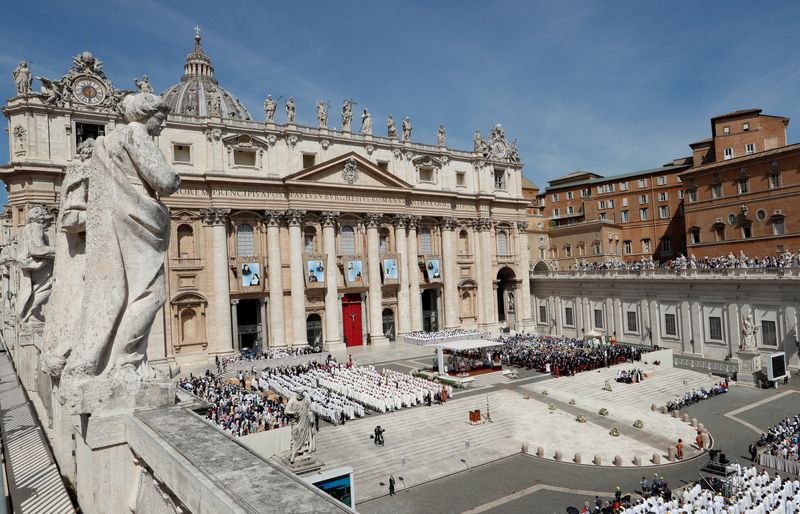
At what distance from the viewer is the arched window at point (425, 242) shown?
178 ft

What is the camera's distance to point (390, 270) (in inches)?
1955

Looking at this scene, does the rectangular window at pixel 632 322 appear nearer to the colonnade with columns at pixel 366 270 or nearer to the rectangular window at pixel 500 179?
the colonnade with columns at pixel 366 270

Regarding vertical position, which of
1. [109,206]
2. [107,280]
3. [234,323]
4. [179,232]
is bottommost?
[234,323]

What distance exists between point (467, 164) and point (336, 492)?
153ft

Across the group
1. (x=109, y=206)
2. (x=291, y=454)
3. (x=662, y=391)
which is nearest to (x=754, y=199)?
(x=662, y=391)

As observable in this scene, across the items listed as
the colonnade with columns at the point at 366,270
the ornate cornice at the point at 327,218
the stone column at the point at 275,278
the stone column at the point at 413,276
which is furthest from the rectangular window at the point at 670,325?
the stone column at the point at 275,278

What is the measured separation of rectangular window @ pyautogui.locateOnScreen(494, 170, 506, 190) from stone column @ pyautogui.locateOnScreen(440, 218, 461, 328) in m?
9.41

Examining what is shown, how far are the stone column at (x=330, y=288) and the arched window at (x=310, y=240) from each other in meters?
1.00

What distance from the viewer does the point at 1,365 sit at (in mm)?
17078

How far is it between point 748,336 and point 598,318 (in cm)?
1708

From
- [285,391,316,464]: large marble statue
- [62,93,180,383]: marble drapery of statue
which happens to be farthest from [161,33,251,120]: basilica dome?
[62,93,180,383]: marble drapery of statue

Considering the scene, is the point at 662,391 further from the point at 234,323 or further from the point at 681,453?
the point at 234,323

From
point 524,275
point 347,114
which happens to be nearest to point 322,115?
point 347,114

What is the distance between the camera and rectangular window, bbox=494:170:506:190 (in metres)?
60.6
